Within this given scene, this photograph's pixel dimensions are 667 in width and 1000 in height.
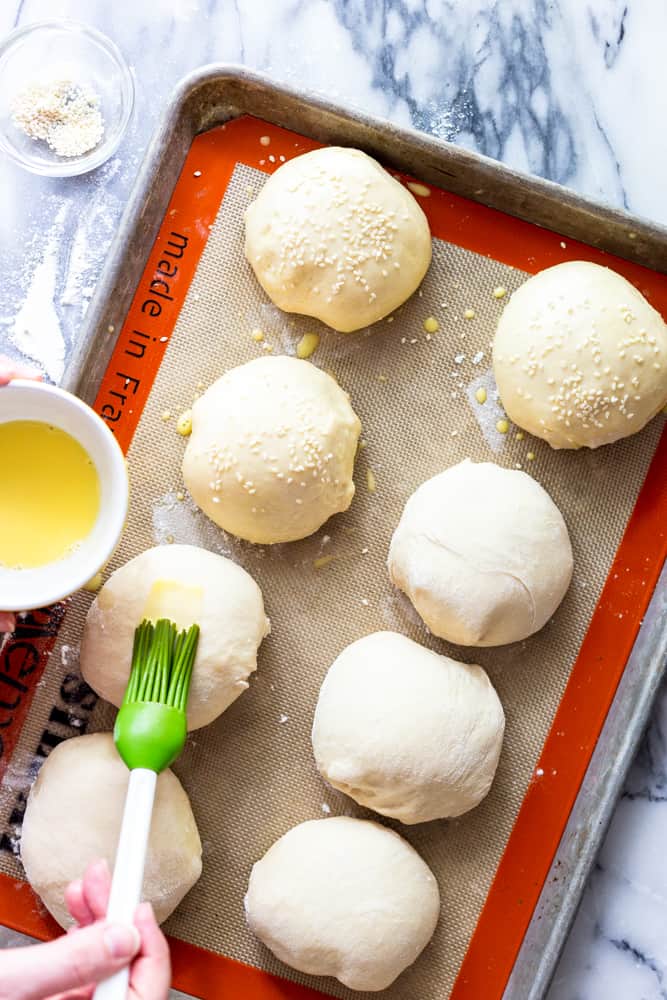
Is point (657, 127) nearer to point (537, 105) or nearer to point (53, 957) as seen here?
point (537, 105)

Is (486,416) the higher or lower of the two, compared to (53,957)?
higher

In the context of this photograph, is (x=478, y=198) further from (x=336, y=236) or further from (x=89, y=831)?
(x=89, y=831)

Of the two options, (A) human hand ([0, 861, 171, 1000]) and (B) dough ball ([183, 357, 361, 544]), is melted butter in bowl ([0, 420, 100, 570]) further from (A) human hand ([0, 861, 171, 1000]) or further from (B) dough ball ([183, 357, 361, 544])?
(A) human hand ([0, 861, 171, 1000])

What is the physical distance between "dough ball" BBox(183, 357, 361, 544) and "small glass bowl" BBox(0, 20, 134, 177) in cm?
47

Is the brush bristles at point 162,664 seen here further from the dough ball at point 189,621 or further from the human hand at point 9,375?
the human hand at point 9,375

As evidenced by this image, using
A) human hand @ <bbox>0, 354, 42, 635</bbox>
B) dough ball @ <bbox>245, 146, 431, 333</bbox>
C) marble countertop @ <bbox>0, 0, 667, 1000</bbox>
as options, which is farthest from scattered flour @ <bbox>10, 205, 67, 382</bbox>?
dough ball @ <bbox>245, 146, 431, 333</bbox>

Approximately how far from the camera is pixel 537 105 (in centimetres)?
171

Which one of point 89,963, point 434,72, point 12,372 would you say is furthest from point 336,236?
point 89,963

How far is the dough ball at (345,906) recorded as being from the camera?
146 cm

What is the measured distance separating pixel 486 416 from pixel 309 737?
0.56 m

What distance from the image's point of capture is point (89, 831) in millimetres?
1459

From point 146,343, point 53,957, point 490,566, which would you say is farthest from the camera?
point 146,343

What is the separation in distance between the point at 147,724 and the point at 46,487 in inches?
13.7

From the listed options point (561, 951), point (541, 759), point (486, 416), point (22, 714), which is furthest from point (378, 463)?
point (561, 951)
